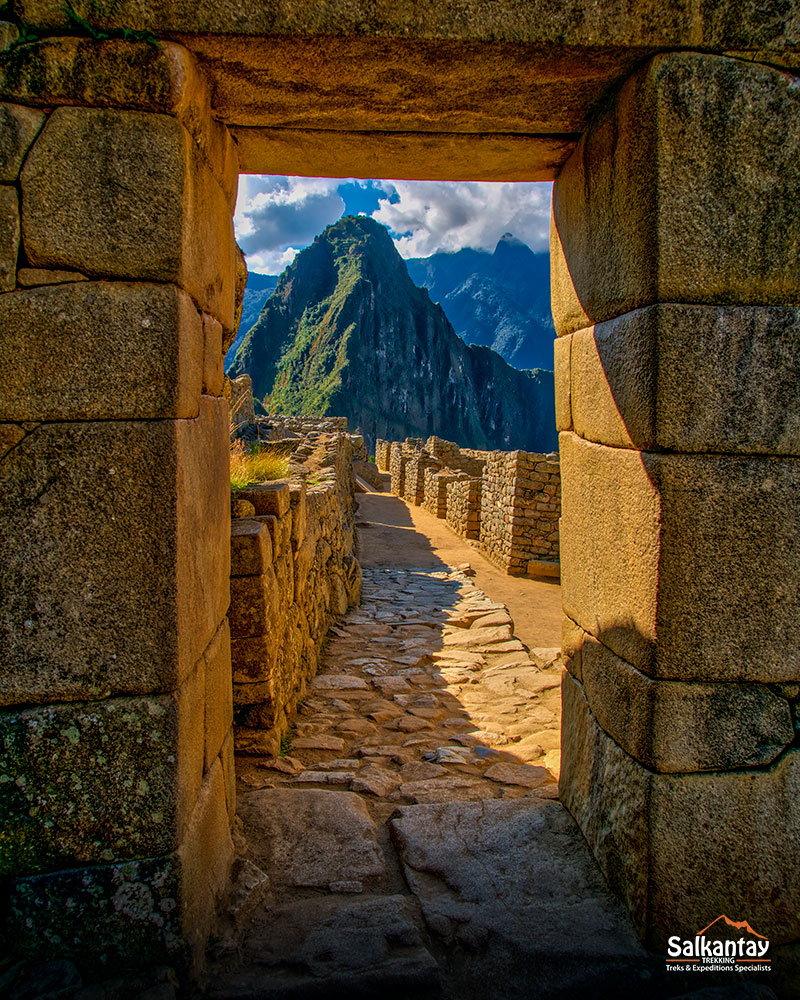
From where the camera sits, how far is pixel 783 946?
2.01 metres

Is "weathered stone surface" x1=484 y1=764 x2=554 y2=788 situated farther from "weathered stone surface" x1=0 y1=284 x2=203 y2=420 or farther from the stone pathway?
"weathered stone surface" x1=0 y1=284 x2=203 y2=420

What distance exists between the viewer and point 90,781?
176cm

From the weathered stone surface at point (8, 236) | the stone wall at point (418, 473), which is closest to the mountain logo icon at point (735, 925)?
the weathered stone surface at point (8, 236)

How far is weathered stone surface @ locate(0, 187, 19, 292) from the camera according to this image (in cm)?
168

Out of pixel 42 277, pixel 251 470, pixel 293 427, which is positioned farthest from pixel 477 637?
pixel 293 427

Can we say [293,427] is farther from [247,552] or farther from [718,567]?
[718,567]

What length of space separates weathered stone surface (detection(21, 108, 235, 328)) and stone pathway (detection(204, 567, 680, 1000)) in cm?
204

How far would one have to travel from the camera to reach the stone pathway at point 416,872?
190cm

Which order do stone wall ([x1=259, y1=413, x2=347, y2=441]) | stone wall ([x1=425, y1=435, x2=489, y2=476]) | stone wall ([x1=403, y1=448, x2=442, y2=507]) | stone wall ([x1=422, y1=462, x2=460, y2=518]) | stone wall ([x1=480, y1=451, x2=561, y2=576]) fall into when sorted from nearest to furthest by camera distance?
stone wall ([x1=480, y1=451, x2=561, y2=576]) → stone wall ([x1=259, y1=413, x2=347, y2=441]) → stone wall ([x1=422, y1=462, x2=460, y2=518]) → stone wall ([x1=403, y1=448, x2=442, y2=507]) → stone wall ([x1=425, y1=435, x2=489, y2=476])

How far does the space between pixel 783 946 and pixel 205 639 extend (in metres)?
2.09

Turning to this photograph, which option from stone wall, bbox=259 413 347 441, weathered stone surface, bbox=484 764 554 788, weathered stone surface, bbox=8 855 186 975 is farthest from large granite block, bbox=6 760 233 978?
stone wall, bbox=259 413 347 441

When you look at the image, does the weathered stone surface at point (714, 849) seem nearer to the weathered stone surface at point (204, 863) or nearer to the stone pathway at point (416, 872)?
the stone pathway at point (416, 872)

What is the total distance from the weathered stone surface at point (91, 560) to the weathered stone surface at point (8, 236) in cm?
41

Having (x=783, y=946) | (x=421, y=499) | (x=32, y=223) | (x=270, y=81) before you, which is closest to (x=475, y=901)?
(x=783, y=946)
